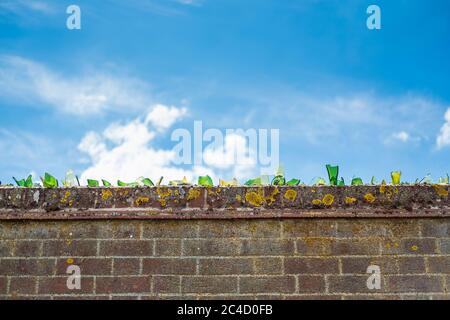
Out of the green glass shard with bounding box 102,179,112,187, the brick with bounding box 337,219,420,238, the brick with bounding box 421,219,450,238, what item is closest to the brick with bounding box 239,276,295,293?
the brick with bounding box 337,219,420,238

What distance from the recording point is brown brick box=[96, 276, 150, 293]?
4.10 metres

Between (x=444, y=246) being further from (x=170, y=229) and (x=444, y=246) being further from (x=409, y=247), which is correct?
(x=170, y=229)

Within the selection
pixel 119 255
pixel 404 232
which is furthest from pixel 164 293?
pixel 404 232

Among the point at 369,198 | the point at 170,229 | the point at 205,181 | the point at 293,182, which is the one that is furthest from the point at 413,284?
the point at 170,229

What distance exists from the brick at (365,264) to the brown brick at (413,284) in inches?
3.0

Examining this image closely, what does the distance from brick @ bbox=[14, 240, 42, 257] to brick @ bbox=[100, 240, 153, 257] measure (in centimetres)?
54

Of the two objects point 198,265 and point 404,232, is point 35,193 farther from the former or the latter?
point 404,232

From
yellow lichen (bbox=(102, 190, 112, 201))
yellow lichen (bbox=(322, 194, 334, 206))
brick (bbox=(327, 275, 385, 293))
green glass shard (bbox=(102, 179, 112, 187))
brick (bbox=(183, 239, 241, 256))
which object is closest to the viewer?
brick (bbox=(327, 275, 385, 293))

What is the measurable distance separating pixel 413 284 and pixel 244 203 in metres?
1.44

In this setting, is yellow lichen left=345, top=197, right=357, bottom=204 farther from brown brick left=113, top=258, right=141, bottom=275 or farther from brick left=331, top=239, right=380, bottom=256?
brown brick left=113, top=258, right=141, bottom=275

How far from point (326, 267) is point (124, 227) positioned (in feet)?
5.34

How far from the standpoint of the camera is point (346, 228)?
418 centimetres

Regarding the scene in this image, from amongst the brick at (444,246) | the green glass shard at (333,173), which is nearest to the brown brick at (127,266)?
the green glass shard at (333,173)

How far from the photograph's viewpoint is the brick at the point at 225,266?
13.4 ft
